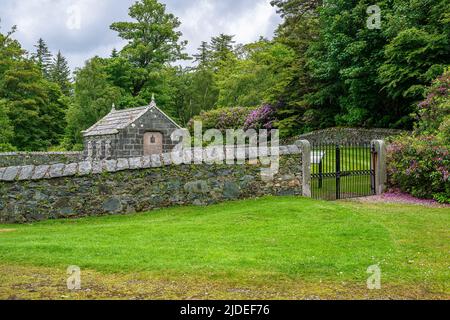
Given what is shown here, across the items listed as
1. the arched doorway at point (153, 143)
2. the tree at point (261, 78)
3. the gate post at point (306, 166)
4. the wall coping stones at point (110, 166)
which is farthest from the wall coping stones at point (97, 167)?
the tree at point (261, 78)

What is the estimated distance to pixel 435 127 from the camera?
56.6ft

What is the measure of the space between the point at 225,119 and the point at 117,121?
9.24 metres

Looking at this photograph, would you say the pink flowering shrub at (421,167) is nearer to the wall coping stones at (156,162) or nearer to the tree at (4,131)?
the wall coping stones at (156,162)

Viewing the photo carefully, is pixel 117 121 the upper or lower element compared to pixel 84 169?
upper

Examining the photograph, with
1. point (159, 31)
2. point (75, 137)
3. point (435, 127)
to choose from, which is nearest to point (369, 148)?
point (435, 127)

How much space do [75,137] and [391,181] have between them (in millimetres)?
31614

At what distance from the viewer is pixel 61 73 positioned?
7175cm

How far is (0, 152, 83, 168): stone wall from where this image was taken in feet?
82.3

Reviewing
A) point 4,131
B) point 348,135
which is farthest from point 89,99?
point 348,135

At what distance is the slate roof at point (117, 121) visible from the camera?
25.1 metres

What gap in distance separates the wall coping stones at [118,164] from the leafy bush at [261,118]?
1760cm

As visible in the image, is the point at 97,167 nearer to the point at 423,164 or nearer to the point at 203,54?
the point at 423,164

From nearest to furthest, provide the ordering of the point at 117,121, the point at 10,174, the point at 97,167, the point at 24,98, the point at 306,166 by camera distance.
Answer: the point at 10,174 < the point at 97,167 < the point at 306,166 < the point at 117,121 < the point at 24,98

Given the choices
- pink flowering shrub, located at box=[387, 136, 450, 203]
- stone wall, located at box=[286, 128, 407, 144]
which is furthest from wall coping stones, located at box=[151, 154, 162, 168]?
stone wall, located at box=[286, 128, 407, 144]
